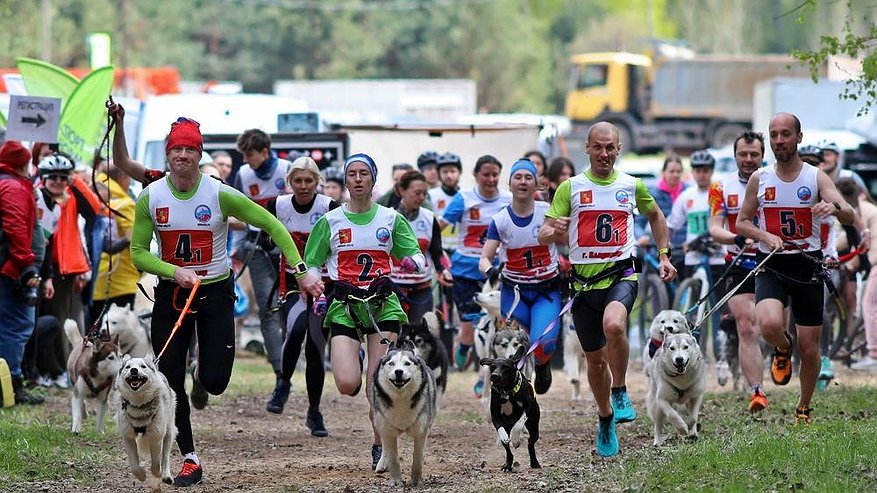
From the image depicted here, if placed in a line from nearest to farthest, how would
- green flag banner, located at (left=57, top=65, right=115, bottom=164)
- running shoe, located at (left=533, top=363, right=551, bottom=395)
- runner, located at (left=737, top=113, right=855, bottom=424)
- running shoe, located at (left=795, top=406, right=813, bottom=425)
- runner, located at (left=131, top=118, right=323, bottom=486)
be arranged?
runner, located at (left=131, top=118, right=323, bottom=486)
runner, located at (left=737, top=113, right=855, bottom=424)
running shoe, located at (left=795, top=406, right=813, bottom=425)
running shoe, located at (left=533, top=363, right=551, bottom=395)
green flag banner, located at (left=57, top=65, right=115, bottom=164)

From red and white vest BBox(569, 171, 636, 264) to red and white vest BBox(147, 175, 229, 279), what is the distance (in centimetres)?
225

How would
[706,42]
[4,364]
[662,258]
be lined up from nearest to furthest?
[662,258]
[4,364]
[706,42]

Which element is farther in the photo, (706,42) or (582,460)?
(706,42)

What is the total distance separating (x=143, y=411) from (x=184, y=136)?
5.36 ft

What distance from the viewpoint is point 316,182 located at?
11508mm

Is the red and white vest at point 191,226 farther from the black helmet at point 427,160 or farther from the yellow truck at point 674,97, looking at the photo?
the yellow truck at point 674,97

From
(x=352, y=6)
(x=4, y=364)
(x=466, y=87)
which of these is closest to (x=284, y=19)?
(x=352, y=6)

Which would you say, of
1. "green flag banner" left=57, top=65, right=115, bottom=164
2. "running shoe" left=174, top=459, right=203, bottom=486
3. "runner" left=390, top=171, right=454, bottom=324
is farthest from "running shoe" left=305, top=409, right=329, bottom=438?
"green flag banner" left=57, top=65, right=115, bottom=164

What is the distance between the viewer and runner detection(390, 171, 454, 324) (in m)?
12.1

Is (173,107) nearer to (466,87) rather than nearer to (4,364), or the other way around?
(4,364)

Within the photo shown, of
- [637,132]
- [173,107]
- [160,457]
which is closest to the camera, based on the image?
[160,457]

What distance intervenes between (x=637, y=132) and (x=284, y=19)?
62.8ft

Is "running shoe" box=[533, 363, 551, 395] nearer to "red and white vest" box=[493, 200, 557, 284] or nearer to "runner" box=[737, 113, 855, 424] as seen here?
"red and white vest" box=[493, 200, 557, 284]

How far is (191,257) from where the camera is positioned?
9.17 metres
